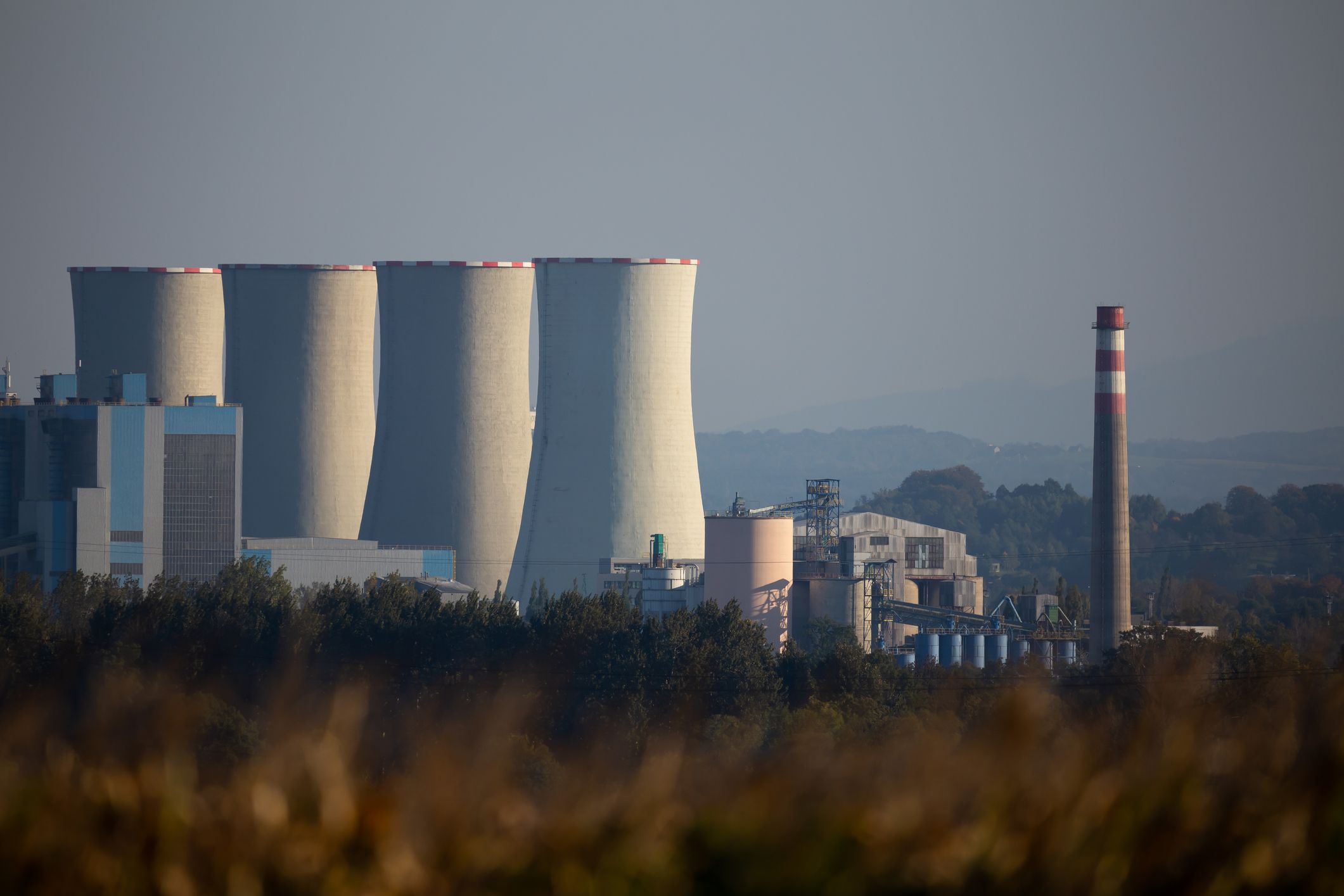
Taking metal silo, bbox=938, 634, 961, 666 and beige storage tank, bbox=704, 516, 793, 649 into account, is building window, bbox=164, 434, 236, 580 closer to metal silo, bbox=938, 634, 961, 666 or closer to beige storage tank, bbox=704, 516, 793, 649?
beige storage tank, bbox=704, 516, 793, 649

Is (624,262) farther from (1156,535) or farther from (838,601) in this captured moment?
(1156,535)

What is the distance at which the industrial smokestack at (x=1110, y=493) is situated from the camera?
23.6 meters

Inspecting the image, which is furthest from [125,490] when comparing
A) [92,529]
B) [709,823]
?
[709,823]

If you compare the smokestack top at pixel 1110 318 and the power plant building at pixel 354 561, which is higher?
the smokestack top at pixel 1110 318

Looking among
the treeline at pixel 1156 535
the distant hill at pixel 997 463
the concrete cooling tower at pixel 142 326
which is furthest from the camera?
the distant hill at pixel 997 463

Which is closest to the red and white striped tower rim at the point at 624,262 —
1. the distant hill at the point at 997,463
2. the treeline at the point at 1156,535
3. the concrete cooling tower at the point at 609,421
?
the concrete cooling tower at the point at 609,421

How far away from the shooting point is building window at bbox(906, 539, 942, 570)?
34594 mm

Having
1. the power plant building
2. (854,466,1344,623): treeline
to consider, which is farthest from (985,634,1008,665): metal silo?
(854,466,1344,623): treeline

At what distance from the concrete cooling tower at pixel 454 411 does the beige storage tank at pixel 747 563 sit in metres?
4.85

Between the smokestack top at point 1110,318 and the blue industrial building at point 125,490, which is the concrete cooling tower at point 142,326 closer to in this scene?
the blue industrial building at point 125,490

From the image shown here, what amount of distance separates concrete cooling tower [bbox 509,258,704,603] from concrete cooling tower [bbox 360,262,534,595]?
1.18 meters

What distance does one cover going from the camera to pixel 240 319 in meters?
29.3

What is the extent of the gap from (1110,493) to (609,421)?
7.71 metres

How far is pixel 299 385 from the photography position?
2895 cm
